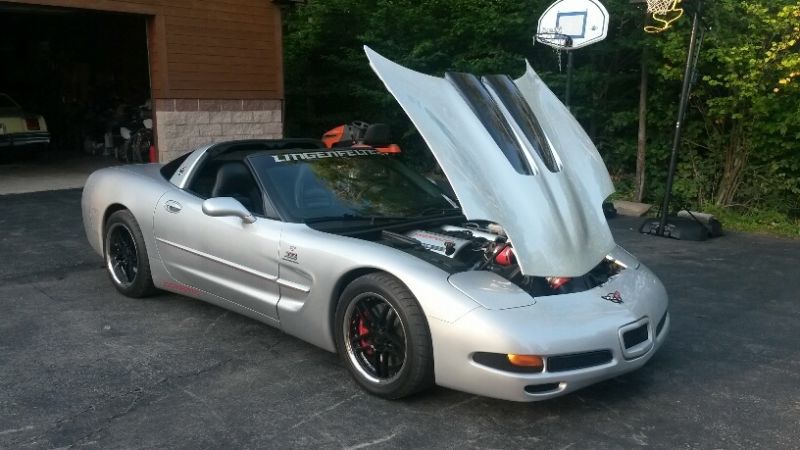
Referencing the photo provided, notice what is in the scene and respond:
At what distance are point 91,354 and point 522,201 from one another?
261 centimetres

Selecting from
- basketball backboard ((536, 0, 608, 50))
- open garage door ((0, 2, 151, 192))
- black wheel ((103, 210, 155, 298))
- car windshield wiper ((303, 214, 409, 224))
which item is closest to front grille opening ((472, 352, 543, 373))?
car windshield wiper ((303, 214, 409, 224))

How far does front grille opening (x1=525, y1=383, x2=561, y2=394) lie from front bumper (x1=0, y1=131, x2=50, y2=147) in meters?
12.6

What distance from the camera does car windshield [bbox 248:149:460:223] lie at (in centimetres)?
448

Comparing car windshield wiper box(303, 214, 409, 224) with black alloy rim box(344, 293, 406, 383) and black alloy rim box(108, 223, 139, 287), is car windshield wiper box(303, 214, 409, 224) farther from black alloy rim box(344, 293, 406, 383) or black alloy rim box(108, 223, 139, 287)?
black alloy rim box(108, 223, 139, 287)

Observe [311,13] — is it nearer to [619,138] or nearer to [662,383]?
[619,138]

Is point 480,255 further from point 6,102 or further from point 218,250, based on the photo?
point 6,102

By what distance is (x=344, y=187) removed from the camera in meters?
4.72

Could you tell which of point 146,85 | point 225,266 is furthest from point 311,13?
point 225,266

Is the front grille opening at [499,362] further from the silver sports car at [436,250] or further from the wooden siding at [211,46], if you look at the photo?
the wooden siding at [211,46]

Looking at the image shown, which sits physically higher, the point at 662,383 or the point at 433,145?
the point at 433,145

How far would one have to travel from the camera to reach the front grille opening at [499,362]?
329 cm

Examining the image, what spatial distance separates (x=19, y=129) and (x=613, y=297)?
12.7m

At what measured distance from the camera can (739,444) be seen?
130 inches

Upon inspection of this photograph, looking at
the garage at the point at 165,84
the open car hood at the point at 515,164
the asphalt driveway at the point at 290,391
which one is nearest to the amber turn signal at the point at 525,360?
the asphalt driveway at the point at 290,391
